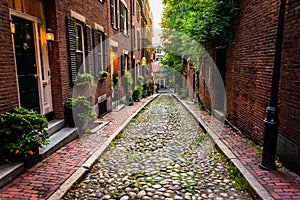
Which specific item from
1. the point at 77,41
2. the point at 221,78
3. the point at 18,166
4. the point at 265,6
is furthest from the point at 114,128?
the point at 265,6

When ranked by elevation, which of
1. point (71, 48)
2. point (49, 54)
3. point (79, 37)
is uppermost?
point (79, 37)

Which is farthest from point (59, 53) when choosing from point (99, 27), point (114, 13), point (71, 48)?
point (114, 13)

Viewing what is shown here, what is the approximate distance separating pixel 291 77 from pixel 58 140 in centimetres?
475

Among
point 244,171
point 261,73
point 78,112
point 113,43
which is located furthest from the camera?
point 113,43

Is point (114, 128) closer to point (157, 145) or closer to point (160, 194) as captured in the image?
point (157, 145)

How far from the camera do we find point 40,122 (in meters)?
3.97

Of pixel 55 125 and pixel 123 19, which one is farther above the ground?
pixel 123 19

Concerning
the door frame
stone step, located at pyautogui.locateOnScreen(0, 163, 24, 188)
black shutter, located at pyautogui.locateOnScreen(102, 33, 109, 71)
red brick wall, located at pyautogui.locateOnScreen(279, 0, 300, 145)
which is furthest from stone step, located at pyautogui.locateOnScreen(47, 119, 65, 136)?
red brick wall, located at pyautogui.locateOnScreen(279, 0, 300, 145)

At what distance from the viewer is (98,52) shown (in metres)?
9.01

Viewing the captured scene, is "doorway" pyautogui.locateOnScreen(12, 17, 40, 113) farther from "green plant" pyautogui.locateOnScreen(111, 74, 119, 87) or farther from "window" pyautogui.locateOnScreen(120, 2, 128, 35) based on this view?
"window" pyautogui.locateOnScreen(120, 2, 128, 35)

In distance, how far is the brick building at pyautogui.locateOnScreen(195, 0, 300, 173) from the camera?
3.76 m

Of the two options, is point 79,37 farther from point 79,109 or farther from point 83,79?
point 79,109

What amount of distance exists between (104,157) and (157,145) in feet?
4.54

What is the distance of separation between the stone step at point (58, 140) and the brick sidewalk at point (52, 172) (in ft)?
0.30
